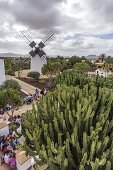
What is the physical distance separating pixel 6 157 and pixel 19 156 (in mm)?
842

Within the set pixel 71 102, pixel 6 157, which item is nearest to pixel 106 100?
pixel 71 102

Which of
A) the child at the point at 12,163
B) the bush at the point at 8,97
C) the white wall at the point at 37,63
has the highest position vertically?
the white wall at the point at 37,63

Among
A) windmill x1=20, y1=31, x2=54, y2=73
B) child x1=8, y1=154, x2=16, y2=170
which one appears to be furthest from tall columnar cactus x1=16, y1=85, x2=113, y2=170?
windmill x1=20, y1=31, x2=54, y2=73

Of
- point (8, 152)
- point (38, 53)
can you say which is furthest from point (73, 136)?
point (38, 53)

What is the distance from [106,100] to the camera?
199 inches

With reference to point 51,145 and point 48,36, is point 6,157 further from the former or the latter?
point 48,36

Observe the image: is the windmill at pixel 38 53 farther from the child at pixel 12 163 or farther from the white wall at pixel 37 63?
the child at pixel 12 163

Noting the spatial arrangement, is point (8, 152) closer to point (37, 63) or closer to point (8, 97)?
point (8, 97)

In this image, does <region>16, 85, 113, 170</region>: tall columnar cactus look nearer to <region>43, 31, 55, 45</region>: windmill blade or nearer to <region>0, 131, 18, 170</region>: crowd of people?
<region>0, 131, 18, 170</region>: crowd of people

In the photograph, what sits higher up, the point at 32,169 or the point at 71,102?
the point at 71,102

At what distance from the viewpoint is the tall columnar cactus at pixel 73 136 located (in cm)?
312

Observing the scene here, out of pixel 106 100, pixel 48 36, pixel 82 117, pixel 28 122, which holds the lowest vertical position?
pixel 28 122

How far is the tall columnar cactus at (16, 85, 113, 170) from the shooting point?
3115 millimetres

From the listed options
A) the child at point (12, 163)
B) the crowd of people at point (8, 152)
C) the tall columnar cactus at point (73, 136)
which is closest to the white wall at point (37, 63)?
the crowd of people at point (8, 152)
